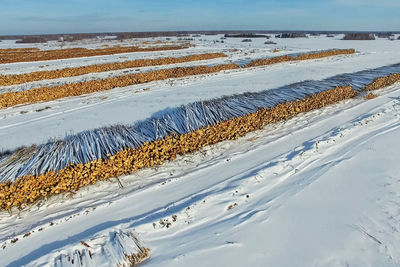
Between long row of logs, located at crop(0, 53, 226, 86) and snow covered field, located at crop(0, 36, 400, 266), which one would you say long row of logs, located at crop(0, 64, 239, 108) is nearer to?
snow covered field, located at crop(0, 36, 400, 266)

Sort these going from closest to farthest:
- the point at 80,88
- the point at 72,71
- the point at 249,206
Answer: the point at 249,206, the point at 80,88, the point at 72,71

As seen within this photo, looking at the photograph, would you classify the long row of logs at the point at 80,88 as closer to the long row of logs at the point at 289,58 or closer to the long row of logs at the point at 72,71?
the long row of logs at the point at 72,71

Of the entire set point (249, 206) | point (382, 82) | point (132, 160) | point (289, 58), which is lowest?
point (249, 206)

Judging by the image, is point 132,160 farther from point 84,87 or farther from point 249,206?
point 84,87

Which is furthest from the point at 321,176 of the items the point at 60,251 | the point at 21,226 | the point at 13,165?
the point at 13,165

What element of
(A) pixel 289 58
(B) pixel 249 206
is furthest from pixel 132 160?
(A) pixel 289 58

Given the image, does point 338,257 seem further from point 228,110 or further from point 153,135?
point 228,110

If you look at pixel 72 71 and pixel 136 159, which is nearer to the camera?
pixel 136 159

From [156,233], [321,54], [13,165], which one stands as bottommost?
[156,233]
